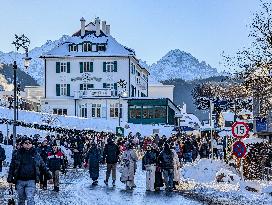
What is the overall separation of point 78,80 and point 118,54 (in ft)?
19.2

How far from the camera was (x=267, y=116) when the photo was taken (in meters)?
37.8

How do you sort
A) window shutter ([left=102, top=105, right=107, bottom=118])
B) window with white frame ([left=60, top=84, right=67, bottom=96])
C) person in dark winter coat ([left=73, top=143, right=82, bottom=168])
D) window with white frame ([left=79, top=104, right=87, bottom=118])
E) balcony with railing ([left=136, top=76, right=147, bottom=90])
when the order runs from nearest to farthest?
person in dark winter coat ([left=73, top=143, right=82, bottom=168]), window shutter ([left=102, top=105, right=107, bottom=118]), window with white frame ([left=79, top=104, right=87, bottom=118]), window with white frame ([left=60, top=84, right=67, bottom=96]), balcony with railing ([left=136, top=76, right=147, bottom=90])

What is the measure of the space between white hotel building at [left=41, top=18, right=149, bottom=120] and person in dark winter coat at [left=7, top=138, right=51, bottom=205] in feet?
242

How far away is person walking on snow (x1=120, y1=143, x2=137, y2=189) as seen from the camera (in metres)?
25.3

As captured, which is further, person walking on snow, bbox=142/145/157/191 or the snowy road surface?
person walking on snow, bbox=142/145/157/191

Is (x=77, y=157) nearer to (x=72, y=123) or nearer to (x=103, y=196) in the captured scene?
(x=103, y=196)

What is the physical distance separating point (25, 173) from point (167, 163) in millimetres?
10744

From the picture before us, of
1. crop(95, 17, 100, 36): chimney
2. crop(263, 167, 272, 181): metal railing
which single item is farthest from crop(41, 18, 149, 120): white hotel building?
crop(263, 167, 272, 181): metal railing

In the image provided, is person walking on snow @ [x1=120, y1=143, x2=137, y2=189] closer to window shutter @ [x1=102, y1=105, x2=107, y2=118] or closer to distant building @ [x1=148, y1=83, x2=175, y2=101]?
window shutter @ [x1=102, y1=105, x2=107, y2=118]

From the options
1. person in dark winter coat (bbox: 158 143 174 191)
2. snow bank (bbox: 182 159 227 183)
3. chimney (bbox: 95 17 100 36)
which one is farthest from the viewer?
chimney (bbox: 95 17 100 36)

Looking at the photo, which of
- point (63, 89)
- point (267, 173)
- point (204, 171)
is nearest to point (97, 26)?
point (63, 89)

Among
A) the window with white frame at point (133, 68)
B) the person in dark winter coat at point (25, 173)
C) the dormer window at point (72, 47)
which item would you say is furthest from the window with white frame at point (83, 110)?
the person in dark winter coat at point (25, 173)

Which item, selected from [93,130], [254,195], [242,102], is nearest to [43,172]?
[254,195]

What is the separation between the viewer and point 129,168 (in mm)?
25453
